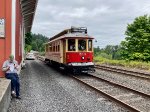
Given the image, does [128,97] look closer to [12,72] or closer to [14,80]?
[14,80]

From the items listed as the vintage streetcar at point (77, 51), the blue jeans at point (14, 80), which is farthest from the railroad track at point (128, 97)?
the vintage streetcar at point (77, 51)

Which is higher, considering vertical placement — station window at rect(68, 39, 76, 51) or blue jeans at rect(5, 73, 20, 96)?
station window at rect(68, 39, 76, 51)

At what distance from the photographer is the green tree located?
5762 cm

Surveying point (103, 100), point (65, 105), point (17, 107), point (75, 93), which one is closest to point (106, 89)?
point (75, 93)

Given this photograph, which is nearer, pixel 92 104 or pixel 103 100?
pixel 92 104

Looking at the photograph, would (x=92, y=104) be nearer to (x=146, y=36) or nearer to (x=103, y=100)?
(x=103, y=100)

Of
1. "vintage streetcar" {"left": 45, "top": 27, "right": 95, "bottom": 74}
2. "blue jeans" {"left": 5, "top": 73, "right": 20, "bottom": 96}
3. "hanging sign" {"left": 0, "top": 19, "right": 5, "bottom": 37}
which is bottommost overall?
"blue jeans" {"left": 5, "top": 73, "right": 20, "bottom": 96}

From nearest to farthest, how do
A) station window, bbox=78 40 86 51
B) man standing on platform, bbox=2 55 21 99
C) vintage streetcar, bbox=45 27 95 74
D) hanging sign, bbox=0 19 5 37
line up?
man standing on platform, bbox=2 55 21 99
hanging sign, bbox=0 19 5 37
vintage streetcar, bbox=45 27 95 74
station window, bbox=78 40 86 51

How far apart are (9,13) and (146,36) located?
1848 inches

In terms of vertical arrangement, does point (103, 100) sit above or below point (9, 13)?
below

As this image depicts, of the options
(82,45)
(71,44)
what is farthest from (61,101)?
(82,45)

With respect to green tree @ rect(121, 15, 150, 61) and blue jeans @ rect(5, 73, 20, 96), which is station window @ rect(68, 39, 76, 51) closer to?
blue jeans @ rect(5, 73, 20, 96)

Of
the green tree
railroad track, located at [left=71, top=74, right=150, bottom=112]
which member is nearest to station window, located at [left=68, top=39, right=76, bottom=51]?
railroad track, located at [left=71, top=74, right=150, bottom=112]

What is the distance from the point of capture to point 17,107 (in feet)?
35.1
